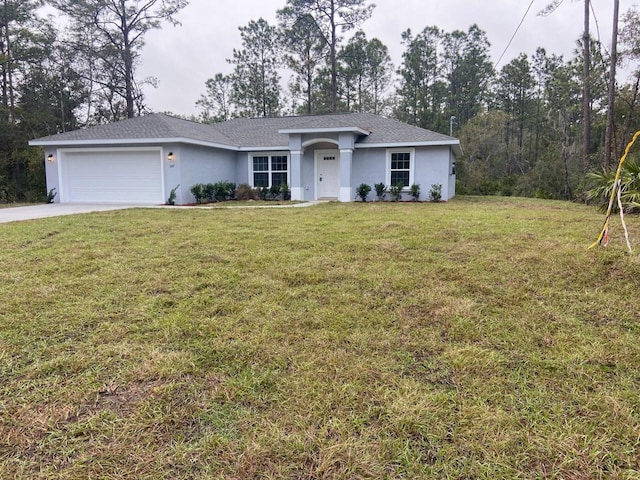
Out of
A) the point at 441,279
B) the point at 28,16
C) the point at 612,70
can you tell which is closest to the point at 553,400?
the point at 441,279

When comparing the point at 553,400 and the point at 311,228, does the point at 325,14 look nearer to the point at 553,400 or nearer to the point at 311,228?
the point at 311,228

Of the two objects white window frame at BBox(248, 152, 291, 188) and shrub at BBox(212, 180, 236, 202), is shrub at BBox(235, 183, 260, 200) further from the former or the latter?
white window frame at BBox(248, 152, 291, 188)

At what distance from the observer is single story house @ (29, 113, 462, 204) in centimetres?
1417

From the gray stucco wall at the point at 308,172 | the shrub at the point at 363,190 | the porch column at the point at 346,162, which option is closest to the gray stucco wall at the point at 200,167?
the gray stucco wall at the point at 308,172

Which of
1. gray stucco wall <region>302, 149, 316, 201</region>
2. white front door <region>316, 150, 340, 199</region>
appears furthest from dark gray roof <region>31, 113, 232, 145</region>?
white front door <region>316, 150, 340, 199</region>

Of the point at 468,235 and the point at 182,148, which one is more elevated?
the point at 182,148

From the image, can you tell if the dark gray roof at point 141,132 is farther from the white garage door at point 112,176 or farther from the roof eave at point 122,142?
the white garage door at point 112,176

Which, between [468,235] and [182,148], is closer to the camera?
[468,235]

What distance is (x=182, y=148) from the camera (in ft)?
46.1

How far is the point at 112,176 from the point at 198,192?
3212 millimetres

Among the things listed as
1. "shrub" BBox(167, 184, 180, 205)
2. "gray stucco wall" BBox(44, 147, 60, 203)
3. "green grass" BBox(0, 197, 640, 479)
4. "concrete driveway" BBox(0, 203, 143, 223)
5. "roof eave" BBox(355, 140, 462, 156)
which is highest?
"roof eave" BBox(355, 140, 462, 156)

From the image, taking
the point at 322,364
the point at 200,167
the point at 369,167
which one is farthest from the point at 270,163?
the point at 322,364

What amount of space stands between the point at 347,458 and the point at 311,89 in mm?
30700

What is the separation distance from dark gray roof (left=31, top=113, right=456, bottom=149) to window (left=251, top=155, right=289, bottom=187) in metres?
0.60
